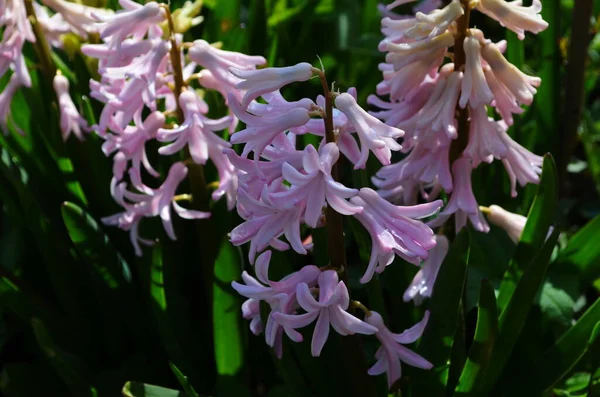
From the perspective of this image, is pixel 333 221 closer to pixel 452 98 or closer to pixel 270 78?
pixel 270 78

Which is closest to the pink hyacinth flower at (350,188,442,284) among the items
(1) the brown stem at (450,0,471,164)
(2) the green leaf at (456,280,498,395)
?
(2) the green leaf at (456,280,498,395)

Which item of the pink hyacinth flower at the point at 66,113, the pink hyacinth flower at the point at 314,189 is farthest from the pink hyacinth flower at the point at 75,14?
the pink hyacinth flower at the point at 314,189

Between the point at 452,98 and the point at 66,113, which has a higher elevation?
the point at 452,98

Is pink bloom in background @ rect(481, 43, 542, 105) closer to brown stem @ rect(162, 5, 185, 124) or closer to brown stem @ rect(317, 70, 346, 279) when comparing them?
brown stem @ rect(317, 70, 346, 279)

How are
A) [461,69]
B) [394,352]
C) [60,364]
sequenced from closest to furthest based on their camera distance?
1. [394,352]
2. [461,69]
3. [60,364]

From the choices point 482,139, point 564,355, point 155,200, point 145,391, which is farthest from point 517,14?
point 145,391

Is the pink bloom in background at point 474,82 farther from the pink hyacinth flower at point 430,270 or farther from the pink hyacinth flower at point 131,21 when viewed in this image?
the pink hyacinth flower at point 131,21

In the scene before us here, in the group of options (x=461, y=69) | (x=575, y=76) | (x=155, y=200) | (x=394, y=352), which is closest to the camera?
(x=394, y=352)
